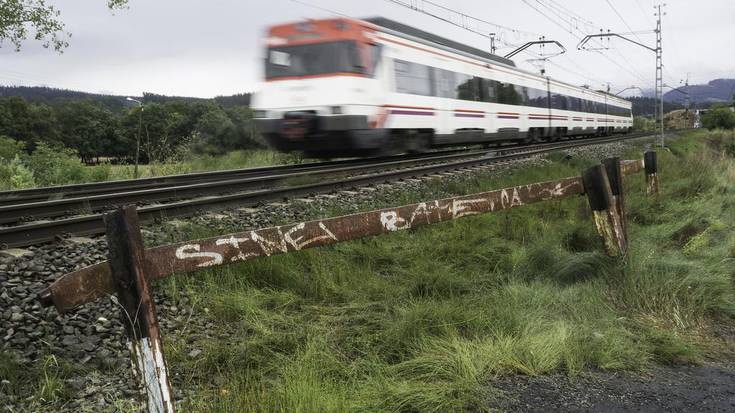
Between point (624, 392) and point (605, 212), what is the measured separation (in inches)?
89.6

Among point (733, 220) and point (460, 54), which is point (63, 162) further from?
point (733, 220)

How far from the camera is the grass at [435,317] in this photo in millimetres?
2711

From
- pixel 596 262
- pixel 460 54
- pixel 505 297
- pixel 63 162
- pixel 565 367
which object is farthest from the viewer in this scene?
pixel 460 54

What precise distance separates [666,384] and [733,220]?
5.44 metres

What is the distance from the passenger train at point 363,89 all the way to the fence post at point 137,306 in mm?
9541

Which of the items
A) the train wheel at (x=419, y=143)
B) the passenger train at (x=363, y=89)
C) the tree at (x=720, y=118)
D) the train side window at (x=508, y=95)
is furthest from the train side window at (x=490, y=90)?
the tree at (x=720, y=118)

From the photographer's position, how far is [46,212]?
6.34 m

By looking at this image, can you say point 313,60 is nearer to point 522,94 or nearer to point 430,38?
point 430,38

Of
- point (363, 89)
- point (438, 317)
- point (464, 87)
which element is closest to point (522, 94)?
point (464, 87)

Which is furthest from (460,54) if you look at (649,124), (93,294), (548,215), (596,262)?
(649,124)

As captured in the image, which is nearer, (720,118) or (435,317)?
(435,317)

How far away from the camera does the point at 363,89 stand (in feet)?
38.0

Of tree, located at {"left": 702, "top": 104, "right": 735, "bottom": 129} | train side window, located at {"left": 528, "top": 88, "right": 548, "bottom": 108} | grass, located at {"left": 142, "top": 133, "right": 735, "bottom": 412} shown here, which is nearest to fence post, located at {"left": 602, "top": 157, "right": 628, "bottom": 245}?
grass, located at {"left": 142, "top": 133, "right": 735, "bottom": 412}

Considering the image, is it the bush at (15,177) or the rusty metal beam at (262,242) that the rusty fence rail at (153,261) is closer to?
the rusty metal beam at (262,242)
